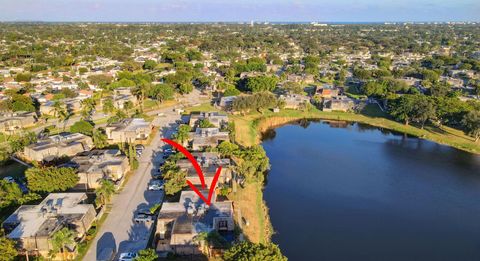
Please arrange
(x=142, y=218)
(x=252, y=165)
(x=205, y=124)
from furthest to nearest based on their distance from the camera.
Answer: (x=205, y=124) → (x=252, y=165) → (x=142, y=218)

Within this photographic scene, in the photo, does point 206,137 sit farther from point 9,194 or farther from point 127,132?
point 9,194

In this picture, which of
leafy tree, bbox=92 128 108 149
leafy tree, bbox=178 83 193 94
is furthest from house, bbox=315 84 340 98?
leafy tree, bbox=92 128 108 149

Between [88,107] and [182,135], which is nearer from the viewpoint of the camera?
[182,135]

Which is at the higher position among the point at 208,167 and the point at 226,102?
the point at 226,102

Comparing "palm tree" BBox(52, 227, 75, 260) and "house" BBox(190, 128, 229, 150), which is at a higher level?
"house" BBox(190, 128, 229, 150)

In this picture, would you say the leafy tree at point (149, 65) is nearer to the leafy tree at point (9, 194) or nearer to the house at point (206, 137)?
the house at point (206, 137)

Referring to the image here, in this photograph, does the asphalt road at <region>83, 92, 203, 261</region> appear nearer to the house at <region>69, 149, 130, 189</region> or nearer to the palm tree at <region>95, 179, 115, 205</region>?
the palm tree at <region>95, 179, 115, 205</region>

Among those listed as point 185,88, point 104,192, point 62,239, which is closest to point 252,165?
point 104,192

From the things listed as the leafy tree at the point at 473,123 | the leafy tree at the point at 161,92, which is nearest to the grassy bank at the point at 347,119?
the leafy tree at the point at 473,123
